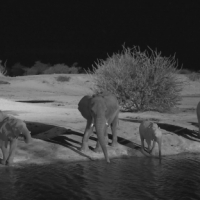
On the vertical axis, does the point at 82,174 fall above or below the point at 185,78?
below

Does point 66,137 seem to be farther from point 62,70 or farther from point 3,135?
point 62,70

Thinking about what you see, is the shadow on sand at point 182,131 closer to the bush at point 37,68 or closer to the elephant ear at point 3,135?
the elephant ear at point 3,135

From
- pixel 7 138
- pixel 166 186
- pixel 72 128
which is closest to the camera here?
pixel 166 186

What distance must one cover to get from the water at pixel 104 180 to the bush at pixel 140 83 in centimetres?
1104

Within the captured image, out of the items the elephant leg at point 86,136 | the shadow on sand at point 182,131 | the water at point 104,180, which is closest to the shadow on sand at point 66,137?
the elephant leg at point 86,136

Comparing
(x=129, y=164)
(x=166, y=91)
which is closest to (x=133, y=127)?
(x=129, y=164)

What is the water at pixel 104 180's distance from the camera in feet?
29.7

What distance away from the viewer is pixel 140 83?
2353cm

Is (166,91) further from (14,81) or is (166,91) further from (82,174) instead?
(14,81)

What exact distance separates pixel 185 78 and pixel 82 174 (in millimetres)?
38973

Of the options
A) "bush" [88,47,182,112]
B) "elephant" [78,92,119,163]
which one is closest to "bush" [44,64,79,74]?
"bush" [88,47,182,112]

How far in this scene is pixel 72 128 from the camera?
1569 cm

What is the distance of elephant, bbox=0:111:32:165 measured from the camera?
1141cm

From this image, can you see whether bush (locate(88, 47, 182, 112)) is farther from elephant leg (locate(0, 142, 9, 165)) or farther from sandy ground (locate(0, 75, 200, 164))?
elephant leg (locate(0, 142, 9, 165))
